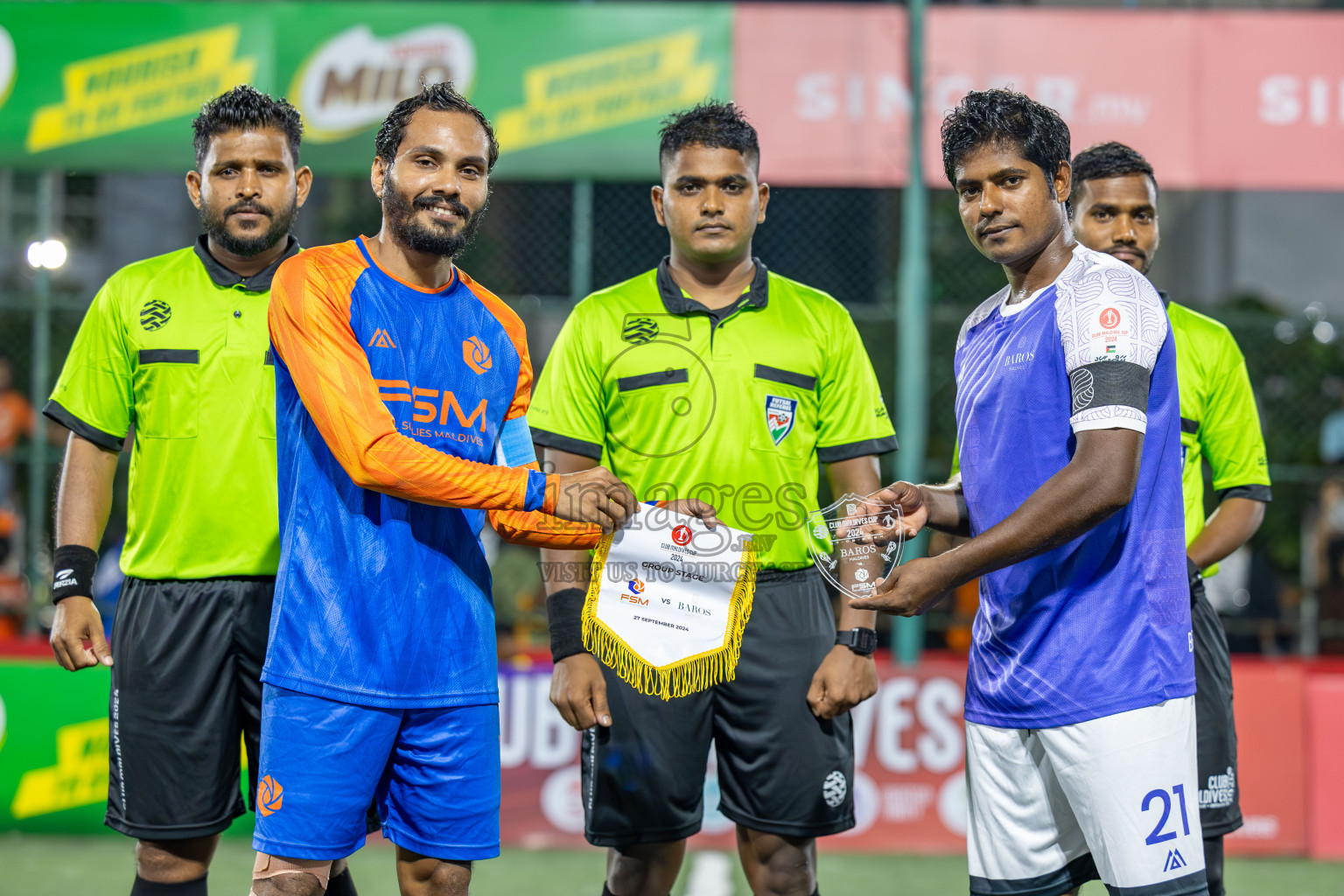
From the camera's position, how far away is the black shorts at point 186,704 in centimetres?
332

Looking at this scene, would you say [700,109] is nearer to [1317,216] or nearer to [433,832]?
[433,832]

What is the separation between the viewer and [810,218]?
10.9 meters

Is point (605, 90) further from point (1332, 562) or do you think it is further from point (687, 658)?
point (1332, 562)

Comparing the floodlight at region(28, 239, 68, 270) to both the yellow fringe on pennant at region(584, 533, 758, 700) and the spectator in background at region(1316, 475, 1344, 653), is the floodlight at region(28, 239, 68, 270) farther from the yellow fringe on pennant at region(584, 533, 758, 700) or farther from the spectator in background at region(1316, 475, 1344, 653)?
the spectator in background at region(1316, 475, 1344, 653)

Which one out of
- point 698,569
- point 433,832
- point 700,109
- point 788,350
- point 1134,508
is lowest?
point 433,832

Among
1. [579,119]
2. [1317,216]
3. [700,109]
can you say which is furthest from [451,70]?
[1317,216]

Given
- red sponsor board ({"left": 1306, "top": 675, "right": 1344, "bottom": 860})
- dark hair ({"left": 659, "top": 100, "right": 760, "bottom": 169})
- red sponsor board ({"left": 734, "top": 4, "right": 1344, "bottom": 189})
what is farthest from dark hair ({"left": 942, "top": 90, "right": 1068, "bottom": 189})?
red sponsor board ({"left": 734, "top": 4, "right": 1344, "bottom": 189})

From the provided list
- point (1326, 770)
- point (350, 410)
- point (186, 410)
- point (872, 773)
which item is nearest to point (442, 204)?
point (350, 410)

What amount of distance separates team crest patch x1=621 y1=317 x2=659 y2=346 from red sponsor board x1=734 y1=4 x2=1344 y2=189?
414 centimetres

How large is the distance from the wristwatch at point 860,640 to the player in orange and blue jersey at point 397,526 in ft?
2.79

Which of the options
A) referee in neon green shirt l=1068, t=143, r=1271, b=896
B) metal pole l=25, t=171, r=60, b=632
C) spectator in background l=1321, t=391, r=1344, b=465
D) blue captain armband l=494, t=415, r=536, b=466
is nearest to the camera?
blue captain armband l=494, t=415, r=536, b=466

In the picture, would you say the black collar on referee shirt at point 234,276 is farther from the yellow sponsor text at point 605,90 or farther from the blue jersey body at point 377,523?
the yellow sponsor text at point 605,90

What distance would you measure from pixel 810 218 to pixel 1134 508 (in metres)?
8.59

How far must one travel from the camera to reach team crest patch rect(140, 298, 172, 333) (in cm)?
344
